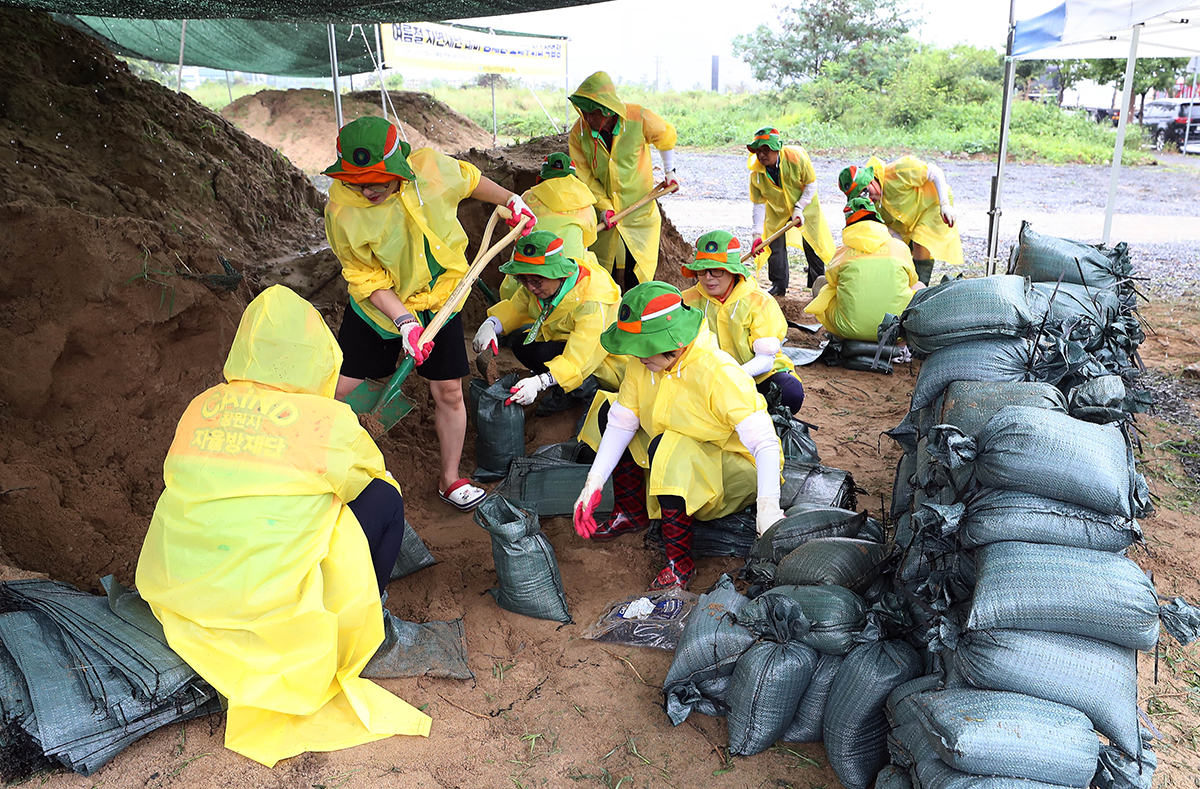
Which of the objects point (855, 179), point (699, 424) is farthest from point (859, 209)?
point (699, 424)

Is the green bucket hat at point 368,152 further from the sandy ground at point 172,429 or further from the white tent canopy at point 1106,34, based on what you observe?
the white tent canopy at point 1106,34

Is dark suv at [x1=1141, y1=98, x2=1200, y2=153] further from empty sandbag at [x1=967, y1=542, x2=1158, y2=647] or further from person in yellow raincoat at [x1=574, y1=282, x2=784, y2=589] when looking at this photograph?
empty sandbag at [x1=967, y1=542, x2=1158, y2=647]

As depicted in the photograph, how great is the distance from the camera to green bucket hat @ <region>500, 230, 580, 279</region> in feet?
12.3

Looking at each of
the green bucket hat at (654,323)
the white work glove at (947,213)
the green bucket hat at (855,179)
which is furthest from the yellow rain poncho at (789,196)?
the green bucket hat at (654,323)

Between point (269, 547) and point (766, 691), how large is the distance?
1361 millimetres

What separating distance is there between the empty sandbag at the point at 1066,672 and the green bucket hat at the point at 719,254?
2192mm

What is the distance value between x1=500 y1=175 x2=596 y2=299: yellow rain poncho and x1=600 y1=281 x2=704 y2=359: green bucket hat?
1488 mm

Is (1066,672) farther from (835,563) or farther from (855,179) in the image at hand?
(855,179)

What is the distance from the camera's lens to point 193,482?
2111 millimetres

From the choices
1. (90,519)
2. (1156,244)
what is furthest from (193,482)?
(1156,244)

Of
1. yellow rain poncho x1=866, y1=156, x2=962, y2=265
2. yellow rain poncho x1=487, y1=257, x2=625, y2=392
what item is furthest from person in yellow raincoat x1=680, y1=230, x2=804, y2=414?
yellow rain poncho x1=866, y1=156, x2=962, y2=265

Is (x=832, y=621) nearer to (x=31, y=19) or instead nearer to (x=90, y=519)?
(x=90, y=519)

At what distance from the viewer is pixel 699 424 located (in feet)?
9.68

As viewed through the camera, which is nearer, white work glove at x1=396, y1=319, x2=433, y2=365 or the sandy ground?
the sandy ground
